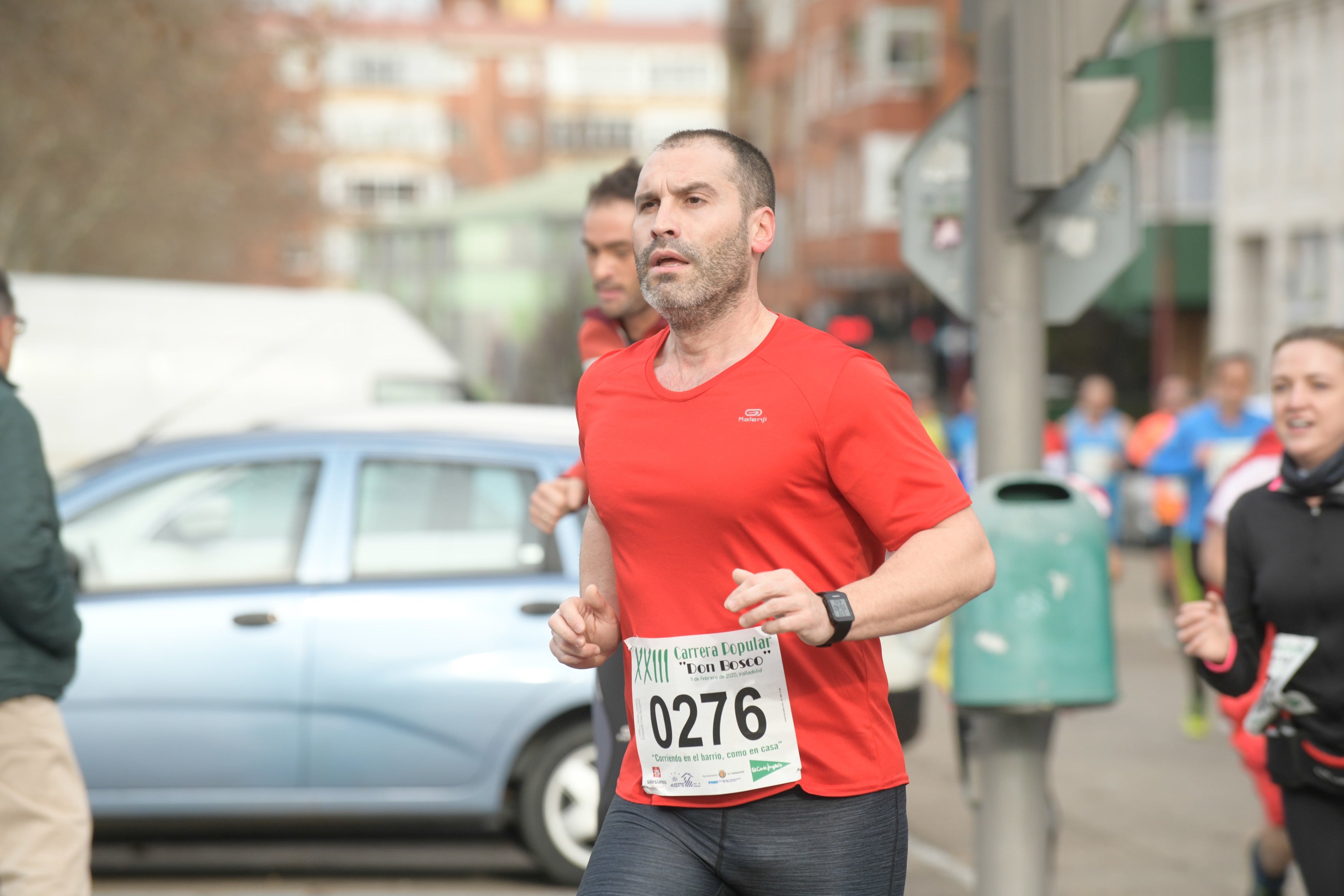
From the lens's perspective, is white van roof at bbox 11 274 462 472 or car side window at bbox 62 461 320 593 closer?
car side window at bbox 62 461 320 593

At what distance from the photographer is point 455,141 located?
Answer: 94812 millimetres

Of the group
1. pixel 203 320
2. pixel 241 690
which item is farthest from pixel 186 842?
pixel 203 320

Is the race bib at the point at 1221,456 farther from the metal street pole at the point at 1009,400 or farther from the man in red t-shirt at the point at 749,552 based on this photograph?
the man in red t-shirt at the point at 749,552

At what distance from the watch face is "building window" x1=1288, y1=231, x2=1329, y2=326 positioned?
87.3ft

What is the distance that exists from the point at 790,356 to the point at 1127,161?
2.68 meters

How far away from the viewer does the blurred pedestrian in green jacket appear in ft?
15.2

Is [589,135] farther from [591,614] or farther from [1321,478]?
[591,614]

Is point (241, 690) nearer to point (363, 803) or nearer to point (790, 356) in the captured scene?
point (363, 803)

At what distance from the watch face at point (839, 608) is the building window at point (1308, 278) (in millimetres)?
26605

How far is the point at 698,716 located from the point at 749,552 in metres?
0.31

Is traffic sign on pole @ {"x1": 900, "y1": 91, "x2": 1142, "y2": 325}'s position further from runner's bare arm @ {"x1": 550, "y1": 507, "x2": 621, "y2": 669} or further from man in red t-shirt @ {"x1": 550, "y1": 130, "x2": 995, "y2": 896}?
man in red t-shirt @ {"x1": 550, "y1": 130, "x2": 995, "y2": 896}

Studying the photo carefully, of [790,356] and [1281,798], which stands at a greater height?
[790,356]

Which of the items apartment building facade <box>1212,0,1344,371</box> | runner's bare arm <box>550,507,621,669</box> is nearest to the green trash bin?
runner's bare arm <box>550,507,621,669</box>

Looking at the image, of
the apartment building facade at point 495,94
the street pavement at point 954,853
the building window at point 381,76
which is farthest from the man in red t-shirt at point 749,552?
the building window at point 381,76
